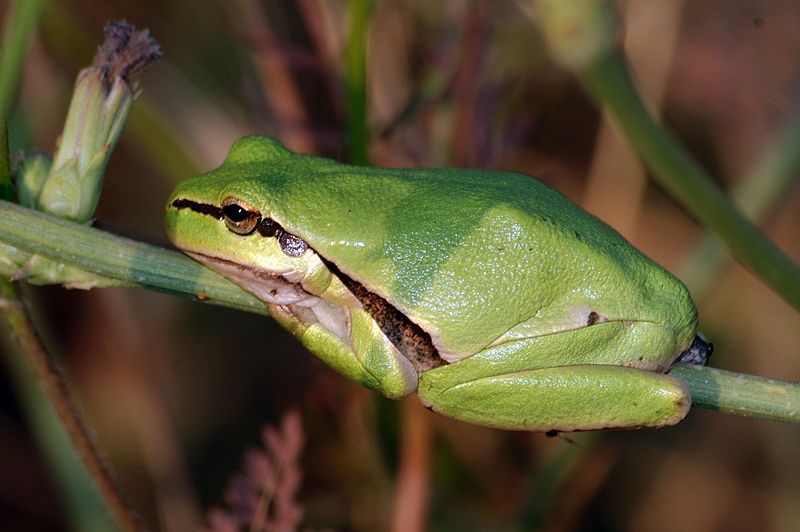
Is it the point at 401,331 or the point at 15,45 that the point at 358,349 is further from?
the point at 15,45

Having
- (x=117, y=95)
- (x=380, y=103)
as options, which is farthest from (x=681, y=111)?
(x=117, y=95)

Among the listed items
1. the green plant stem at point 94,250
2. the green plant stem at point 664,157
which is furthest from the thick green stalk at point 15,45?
the green plant stem at point 664,157

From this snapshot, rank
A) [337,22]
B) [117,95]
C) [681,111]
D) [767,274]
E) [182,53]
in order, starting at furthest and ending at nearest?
1. [681,111]
2. [182,53]
3. [337,22]
4. [767,274]
5. [117,95]

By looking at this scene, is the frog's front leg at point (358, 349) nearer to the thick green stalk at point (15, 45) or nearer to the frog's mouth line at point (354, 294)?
the frog's mouth line at point (354, 294)

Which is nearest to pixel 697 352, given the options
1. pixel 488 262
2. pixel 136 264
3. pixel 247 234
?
pixel 488 262

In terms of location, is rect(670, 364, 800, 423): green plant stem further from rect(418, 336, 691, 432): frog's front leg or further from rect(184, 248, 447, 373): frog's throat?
rect(184, 248, 447, 373): frog's throat

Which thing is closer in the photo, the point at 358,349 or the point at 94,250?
the point at 94,250

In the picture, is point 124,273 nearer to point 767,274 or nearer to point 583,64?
point 583,64
